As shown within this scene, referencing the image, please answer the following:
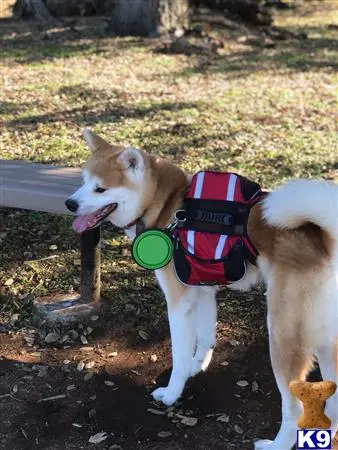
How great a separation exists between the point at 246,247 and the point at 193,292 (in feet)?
1.46

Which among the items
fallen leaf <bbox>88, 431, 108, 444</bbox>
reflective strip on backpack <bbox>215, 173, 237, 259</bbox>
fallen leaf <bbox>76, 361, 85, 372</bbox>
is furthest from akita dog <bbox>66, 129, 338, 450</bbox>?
fallen leaf <bbox>76, 361, 85, 372</bbox>

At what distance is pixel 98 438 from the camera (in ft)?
10.5

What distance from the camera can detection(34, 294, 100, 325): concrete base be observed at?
160 inches

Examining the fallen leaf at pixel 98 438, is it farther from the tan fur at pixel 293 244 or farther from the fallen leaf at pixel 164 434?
the tan fur at pixel 293 244

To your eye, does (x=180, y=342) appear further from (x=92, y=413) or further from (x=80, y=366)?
(x=80, y=366)

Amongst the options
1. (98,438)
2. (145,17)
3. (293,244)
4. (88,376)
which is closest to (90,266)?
(88,376)

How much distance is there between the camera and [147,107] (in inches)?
302

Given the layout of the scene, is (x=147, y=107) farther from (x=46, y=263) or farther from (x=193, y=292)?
(x=193, y=292)

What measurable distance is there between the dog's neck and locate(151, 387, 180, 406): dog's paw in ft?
3.01

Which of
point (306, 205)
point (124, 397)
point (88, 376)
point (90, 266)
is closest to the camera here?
point (306, 205)

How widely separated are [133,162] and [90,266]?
3.69ft

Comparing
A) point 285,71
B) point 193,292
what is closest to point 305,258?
point 193,292

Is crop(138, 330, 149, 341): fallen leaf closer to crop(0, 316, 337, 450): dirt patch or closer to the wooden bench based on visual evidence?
crop(0, 316, 337, 450): dirt patch

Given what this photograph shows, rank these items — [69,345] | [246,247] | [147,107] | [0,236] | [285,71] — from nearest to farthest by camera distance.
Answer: [246,247]
[69,345]
[0,236]
[147,107]
[285,71]
